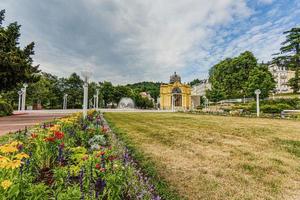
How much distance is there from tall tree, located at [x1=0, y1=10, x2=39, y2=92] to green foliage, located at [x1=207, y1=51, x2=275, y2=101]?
102 feet

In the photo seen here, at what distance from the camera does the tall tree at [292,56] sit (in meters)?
30.3

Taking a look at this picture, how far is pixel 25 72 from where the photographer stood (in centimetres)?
1495

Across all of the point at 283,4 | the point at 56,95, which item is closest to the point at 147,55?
the point at 283,4

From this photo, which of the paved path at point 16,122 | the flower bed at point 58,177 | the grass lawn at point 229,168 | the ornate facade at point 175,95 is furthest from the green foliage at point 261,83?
the flower bed at point 58,177

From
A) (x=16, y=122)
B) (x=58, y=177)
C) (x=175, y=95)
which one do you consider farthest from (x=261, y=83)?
(x=58, y=177)

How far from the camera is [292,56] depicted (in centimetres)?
3134

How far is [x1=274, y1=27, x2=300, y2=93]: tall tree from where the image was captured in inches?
1193

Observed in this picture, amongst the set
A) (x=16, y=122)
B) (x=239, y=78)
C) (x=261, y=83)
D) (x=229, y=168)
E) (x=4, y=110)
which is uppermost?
(x=239, y=78)

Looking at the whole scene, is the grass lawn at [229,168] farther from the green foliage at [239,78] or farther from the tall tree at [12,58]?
the green foliage at [239,78]

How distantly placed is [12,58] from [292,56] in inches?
1475

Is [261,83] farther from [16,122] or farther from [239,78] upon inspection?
[16,122]

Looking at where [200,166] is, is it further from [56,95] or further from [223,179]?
[56,95]

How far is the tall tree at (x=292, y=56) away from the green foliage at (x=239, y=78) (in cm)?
304

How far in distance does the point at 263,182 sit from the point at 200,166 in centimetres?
106
